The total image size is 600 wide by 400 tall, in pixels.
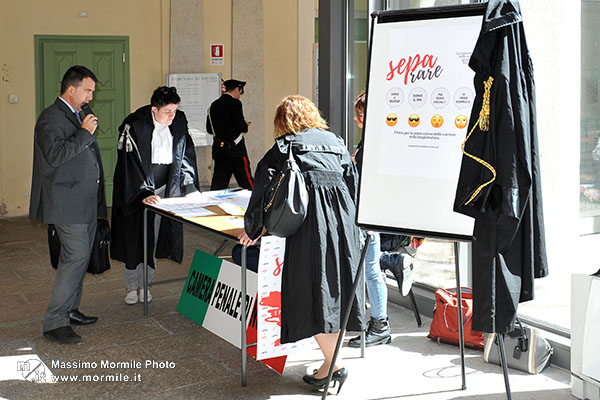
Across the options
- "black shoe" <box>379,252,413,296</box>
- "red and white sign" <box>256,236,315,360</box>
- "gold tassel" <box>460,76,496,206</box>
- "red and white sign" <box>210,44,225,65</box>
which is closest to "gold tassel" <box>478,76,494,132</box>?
"gold tassel" <box>460,76,496,206</box>

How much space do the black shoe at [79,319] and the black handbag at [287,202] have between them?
2.02m

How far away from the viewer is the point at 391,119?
3.56 metres

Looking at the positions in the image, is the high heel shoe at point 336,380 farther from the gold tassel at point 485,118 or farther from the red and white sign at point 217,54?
the red and white sign at point 217,54

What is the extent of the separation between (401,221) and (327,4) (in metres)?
2.95

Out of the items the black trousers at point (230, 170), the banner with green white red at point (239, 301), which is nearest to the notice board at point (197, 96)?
the black trousers at point (230, 170)

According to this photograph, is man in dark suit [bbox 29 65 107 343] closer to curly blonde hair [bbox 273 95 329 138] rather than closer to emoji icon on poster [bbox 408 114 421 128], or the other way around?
curly blonde hair [bbox 273 95 329 138]

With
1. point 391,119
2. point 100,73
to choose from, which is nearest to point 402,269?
point 391,119

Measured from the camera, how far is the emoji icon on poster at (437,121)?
3.44 meters

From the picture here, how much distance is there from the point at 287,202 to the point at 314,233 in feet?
0.75

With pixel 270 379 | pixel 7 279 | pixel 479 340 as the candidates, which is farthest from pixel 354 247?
pixel 7 279

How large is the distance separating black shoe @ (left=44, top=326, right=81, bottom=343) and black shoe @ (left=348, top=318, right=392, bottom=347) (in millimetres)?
1742

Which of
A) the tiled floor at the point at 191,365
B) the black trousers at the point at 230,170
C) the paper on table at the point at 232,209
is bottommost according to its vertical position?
the tiled floor at the point at 191,365

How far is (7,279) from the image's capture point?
21.2ft

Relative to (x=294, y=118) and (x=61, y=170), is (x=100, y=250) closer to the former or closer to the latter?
(x=61, y=170)
